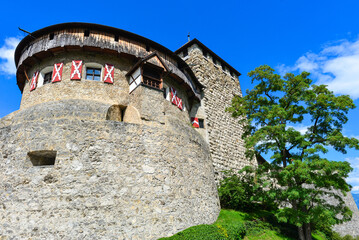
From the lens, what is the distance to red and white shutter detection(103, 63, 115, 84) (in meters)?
12.8

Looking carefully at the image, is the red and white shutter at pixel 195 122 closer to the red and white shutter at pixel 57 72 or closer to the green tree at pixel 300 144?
the green tree at pixel 300 144

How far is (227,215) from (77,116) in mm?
9284

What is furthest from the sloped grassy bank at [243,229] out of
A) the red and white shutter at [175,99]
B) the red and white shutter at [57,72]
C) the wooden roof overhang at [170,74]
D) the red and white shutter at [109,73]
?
the red and white shutter at [57,72]

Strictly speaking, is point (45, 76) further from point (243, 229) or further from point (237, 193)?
point (243, 229)

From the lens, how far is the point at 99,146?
9742 mm

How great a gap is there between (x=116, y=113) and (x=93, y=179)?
412cm

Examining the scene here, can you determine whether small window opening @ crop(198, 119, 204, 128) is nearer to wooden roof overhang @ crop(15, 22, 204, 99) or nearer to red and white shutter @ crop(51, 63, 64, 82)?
wooden roof overhang @ crop(15, 22, 204, 99)

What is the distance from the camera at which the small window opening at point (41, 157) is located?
9.63m

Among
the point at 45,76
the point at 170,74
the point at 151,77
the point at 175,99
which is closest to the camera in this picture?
the point at 151,77

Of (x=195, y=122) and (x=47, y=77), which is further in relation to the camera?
(x=195, y=122)

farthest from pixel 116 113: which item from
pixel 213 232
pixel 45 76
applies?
pixel 213 232

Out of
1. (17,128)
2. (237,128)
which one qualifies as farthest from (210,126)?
(17,128)

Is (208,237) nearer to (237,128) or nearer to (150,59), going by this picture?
(150,59)

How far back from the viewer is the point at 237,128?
20.8m
